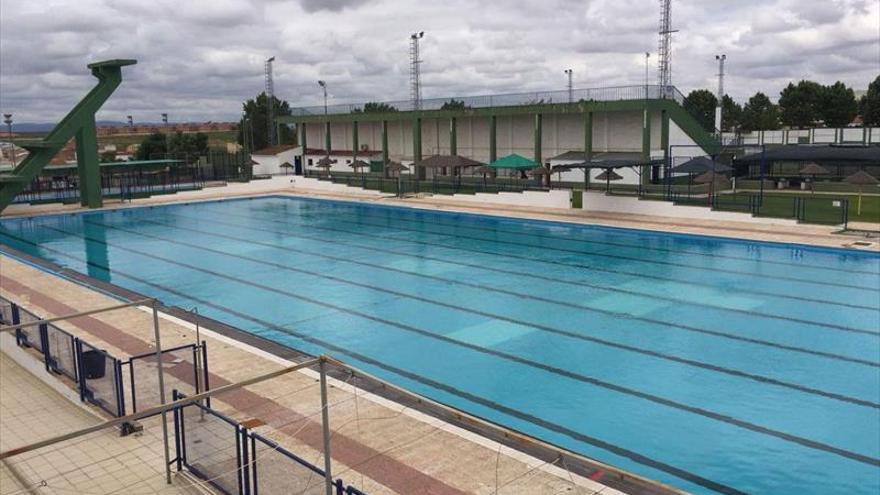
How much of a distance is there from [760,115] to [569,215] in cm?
5141

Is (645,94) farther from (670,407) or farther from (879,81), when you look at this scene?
(879,81)

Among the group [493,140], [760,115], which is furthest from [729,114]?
[493,140]

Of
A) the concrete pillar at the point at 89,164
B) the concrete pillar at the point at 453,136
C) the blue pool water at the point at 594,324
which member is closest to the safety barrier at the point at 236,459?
the blue pool water at the point at 594,324

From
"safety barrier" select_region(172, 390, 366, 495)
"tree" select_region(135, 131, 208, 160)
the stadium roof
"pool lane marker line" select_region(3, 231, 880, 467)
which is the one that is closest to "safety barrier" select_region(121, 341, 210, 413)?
"safety barrier" select_region(172, 390, 366, 495)

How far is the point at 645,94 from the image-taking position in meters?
34.5

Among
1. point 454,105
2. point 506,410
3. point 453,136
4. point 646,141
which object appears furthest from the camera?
point 454,105

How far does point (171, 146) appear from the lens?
63312 mm

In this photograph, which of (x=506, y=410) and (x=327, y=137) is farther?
(x=327, y=137)

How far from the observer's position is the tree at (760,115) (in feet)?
224

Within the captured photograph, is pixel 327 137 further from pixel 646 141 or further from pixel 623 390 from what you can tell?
pixel 623 390

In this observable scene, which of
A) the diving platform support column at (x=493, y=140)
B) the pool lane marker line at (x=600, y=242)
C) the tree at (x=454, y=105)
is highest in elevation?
the tree at (x=454, y=105)

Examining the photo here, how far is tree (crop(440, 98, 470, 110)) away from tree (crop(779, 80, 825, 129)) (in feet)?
111

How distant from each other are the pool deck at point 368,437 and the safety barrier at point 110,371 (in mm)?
272

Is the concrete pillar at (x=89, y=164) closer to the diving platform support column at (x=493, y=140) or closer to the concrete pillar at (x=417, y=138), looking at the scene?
the concrete pillar at (x=417, y=138)
